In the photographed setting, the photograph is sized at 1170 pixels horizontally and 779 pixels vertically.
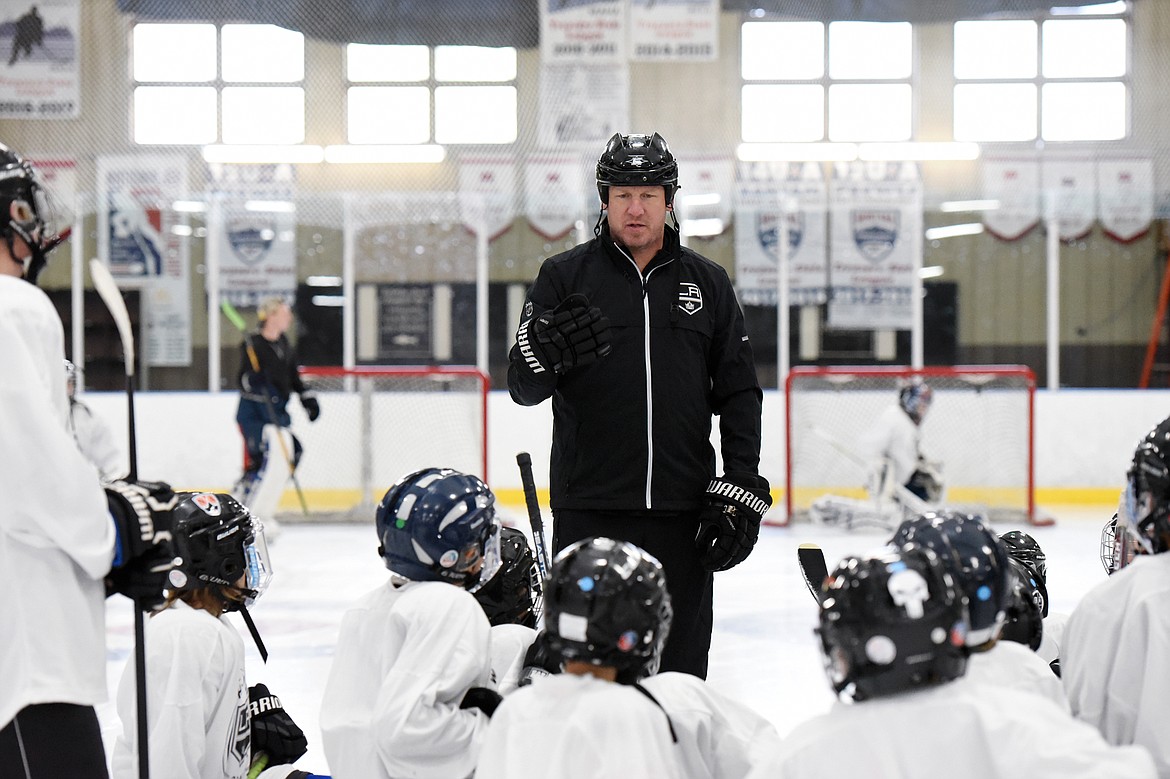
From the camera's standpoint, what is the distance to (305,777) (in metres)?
2.33

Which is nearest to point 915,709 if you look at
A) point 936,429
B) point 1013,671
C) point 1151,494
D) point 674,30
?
point 1013,671

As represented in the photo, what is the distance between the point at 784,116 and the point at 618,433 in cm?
860

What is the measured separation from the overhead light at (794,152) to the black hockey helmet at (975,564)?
8.39 m

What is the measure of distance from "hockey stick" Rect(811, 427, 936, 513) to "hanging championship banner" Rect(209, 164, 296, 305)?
4006 mm

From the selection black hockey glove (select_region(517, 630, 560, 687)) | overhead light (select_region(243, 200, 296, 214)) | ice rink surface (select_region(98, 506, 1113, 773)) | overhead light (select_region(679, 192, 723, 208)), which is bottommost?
ice rink surface (select_region(98, 506, 1113, 773))

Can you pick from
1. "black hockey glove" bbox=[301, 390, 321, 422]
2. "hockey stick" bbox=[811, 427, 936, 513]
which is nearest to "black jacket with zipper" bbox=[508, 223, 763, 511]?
"hockey stick" bbox=[811, 427, 936, 513]

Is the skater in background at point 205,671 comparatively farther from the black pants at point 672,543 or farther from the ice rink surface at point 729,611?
the black pants at point 672,543

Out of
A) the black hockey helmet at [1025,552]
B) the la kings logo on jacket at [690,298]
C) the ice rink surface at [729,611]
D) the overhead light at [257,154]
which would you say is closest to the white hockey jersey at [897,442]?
the ice rink surface at [729,611]

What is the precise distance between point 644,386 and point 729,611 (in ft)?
10.2

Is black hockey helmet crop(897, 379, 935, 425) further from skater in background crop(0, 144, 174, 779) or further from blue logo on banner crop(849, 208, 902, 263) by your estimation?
skater in background crop(0, 144, 174, 779)

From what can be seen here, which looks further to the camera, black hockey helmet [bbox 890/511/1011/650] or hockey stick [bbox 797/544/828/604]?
hockey stick [bbox 797/544/828/604]

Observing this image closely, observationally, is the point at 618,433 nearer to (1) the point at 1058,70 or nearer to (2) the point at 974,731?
(2) the point at 974,731

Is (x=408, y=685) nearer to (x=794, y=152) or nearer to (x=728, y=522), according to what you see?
(x=728, y=522)

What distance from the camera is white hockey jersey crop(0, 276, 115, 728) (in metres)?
1.41
